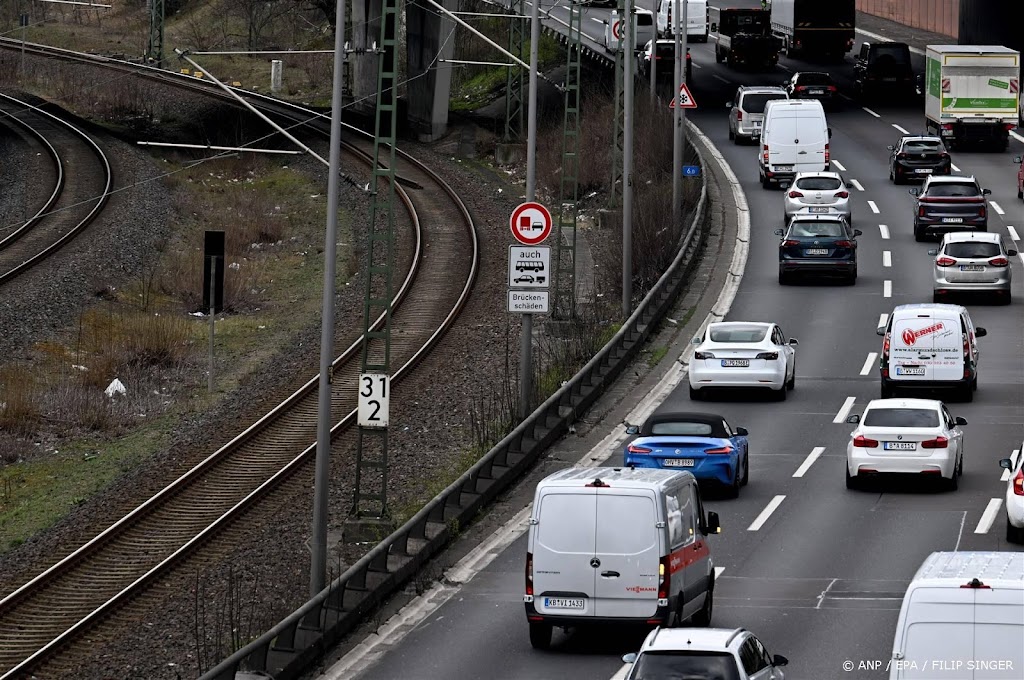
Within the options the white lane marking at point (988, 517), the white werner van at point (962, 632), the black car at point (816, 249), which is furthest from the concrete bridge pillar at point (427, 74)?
the white werner van at point (962, 632)

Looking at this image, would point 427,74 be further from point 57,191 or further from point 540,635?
point 540,635

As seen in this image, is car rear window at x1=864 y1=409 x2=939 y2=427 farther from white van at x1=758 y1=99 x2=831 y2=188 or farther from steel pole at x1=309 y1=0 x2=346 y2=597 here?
white van at x1=758 y1=99 x2=831 y2=188

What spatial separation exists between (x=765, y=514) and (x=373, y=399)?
6.10 metres

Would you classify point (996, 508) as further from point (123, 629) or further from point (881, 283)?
point (881, 283)

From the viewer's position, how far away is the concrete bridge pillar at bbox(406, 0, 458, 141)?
225 feet

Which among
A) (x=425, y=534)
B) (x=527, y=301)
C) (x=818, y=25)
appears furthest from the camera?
(x=818, y=25)

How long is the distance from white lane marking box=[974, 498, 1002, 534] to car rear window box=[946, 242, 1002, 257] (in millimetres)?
15787

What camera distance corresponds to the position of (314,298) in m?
45.2

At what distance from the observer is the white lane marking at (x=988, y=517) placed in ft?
79.9

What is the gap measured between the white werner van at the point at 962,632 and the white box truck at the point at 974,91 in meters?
A: 51.2

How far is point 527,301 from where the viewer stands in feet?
98.9

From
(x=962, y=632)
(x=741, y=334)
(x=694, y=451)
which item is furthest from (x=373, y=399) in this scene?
(x=741, y=334)

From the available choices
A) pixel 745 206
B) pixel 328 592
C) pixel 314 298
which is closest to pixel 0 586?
pixel 328 592

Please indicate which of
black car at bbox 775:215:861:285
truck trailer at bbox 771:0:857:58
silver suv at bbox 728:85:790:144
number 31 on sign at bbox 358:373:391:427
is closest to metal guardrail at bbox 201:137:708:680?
number 31 on sign at bbox 358:373:391:427
